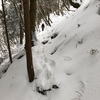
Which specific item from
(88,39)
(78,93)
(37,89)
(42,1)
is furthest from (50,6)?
(78,93)

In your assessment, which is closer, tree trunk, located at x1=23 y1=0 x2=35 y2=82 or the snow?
the snow

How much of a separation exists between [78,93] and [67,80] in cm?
84

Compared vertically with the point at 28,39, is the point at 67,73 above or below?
below

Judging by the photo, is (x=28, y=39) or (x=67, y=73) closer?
(x=67, y=73)

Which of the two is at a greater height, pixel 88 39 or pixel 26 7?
pixel 26 7

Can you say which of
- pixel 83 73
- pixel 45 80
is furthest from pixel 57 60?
pixel 83 73

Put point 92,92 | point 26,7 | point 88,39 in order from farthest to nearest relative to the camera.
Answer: point 88,39 < point 26,7 < point 92,92

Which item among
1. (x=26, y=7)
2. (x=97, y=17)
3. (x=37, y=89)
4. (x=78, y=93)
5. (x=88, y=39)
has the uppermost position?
(x=26, y=7)

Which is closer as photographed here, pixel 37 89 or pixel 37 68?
pixel 37 89

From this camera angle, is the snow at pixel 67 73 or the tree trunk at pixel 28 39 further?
the tree trunk at pixel 28 39

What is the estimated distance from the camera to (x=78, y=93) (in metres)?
5.67

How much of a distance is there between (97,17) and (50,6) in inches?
293

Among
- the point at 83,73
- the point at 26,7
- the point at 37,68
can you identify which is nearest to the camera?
the point at 83,73

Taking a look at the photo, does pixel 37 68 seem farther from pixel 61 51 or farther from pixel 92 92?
pixel 92 92
